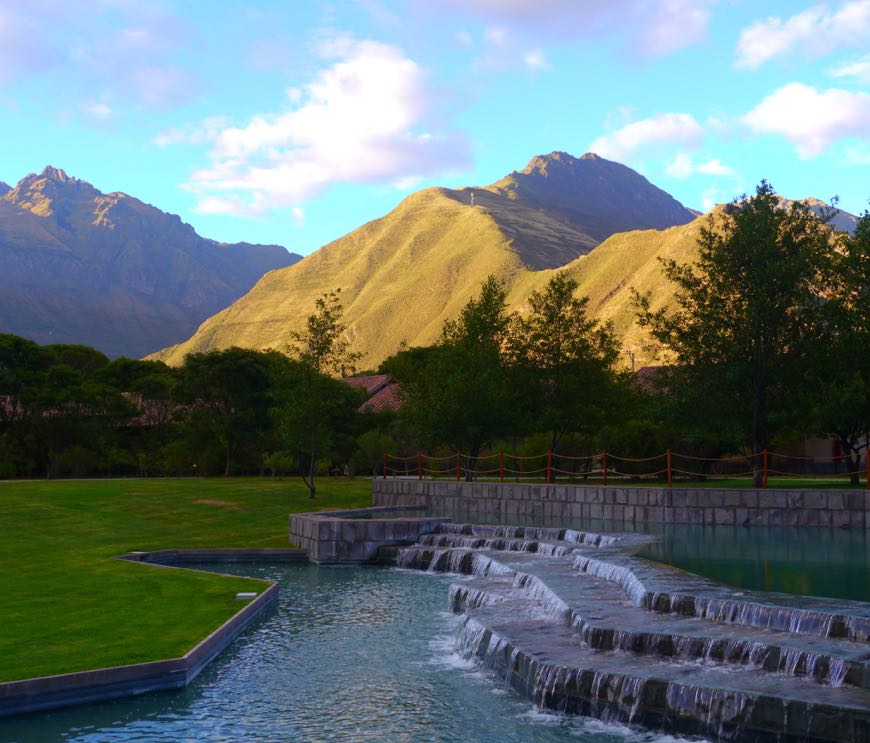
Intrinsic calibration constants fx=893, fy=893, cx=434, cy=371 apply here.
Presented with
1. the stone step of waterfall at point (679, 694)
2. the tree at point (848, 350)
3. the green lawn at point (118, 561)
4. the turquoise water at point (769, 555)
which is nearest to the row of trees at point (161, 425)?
the green lawn at point (118, 561)

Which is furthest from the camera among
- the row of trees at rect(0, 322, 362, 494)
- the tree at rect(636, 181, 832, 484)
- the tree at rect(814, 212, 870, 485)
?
the row of trees at rect(0, 322, 362, 494)

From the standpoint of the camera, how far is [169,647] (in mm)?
13430

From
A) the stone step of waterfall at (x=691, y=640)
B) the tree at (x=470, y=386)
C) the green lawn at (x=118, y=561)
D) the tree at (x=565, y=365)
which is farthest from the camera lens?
the tree at (x=565, y=365)

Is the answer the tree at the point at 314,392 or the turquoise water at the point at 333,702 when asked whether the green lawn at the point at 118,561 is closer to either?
the turquoise water at the point at 333,702

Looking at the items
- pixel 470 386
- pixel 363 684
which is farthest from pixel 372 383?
pixel 363 684

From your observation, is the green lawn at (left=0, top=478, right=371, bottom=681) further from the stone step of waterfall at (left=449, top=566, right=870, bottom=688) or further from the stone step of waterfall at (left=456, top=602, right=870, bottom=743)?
the stone step of waterfall at (left=449, top=566, right=870, bottom=688)

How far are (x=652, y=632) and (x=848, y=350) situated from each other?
2380cm

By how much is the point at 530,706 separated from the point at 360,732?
259cm

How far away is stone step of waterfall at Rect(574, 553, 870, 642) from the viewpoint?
12984mm

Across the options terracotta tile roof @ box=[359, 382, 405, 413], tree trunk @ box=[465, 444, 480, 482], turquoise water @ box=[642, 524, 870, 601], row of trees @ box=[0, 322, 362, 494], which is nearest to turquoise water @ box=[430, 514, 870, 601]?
turquoise water @ box=[642, 524, 870, 601]

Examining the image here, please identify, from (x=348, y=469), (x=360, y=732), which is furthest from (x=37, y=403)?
(x=360, y=732)

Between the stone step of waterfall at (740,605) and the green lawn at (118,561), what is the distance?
7.75 m

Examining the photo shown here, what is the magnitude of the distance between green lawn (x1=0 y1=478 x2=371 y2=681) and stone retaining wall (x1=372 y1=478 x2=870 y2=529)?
4354mm

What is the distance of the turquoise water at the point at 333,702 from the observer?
36.6 ft
